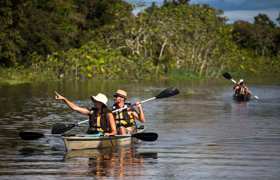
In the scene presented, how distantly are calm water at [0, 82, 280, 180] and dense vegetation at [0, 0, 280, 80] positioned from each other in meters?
21.5

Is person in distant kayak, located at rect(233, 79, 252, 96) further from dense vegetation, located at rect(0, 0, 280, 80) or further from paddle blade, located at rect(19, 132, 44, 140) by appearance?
paddle blade, located at rect(19, 132, 44, 140)

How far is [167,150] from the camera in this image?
15.6 meters

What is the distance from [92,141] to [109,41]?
149ft

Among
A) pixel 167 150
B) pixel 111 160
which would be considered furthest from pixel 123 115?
pixel 111 160

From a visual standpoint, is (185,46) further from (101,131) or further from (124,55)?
(101,131)

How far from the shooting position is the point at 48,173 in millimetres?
12234

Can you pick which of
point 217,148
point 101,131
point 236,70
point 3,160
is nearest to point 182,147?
point 217,148

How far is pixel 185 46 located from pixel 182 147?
151ft

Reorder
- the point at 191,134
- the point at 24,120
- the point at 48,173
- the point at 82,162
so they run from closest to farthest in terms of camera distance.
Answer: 1. the point at 48,173
2. the point at 82,162
3. the point at 191,134
4. the point at 24,120

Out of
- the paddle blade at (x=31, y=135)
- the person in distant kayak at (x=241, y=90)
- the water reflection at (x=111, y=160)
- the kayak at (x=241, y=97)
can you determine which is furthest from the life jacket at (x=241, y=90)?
the paddle blade at (x=31, y=135)

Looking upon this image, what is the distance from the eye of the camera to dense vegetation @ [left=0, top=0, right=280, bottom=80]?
49094 mm

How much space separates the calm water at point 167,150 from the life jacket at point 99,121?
43 centimetres

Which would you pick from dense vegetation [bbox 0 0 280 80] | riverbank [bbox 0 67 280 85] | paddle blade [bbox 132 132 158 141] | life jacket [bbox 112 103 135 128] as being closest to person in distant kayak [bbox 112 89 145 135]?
life jacket [bbox 112 103 135 128]

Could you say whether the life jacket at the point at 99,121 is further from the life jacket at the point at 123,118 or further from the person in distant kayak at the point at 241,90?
the person in distant kayak at the point at 241,90
